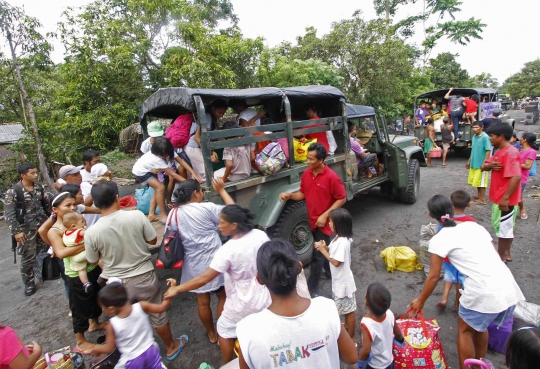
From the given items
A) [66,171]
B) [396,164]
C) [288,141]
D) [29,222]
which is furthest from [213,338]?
[396,164]

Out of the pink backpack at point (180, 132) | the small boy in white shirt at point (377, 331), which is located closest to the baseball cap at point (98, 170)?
the pink backpack at point (180, 132)

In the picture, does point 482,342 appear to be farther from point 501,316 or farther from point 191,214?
point 191,214

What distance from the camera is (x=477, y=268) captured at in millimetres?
1935

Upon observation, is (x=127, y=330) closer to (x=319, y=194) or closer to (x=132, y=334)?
(x=132, y=334)

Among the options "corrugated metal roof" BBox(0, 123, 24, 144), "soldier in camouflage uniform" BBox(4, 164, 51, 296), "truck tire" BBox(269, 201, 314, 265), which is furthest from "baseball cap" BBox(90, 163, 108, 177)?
"corrugated metal roof" BBox(0, 123, 24, 144)

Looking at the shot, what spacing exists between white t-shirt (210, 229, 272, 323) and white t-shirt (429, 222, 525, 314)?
123 cm

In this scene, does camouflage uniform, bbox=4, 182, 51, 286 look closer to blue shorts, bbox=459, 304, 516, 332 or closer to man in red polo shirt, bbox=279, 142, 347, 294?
man in red polo shirt, bbox=279, 142, 347, 294

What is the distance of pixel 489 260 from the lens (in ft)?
6.43

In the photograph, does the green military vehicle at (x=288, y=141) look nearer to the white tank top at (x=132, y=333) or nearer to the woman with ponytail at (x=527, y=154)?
the white tank top at (x=132, y=333)

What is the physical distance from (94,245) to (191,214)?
74cm

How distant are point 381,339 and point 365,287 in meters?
1.68

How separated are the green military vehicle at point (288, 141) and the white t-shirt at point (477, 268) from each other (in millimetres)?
1870

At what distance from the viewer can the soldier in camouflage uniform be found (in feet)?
12.1

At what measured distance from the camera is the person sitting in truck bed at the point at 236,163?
129 inches
